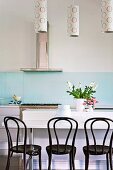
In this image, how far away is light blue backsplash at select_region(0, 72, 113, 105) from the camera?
6980 mm

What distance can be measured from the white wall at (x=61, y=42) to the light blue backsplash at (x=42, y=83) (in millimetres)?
163

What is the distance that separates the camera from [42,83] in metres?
7.02

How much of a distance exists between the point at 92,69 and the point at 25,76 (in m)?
1.57

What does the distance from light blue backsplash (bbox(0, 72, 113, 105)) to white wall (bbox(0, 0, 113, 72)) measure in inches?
6.4

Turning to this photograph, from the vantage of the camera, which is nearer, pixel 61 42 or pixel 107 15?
pixel 107 15

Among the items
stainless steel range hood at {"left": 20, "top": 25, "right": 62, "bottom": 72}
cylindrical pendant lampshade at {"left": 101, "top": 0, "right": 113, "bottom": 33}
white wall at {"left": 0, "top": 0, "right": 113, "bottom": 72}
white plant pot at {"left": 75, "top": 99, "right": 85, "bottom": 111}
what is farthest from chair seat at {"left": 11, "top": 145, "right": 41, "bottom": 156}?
white wall at {"left": 0, "top": 0, "right": 113, "bottom": 72}

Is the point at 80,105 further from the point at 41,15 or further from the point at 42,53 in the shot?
the point at 42,53

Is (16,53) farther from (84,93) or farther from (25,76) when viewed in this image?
(84,93)

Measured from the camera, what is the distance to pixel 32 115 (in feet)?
15.3

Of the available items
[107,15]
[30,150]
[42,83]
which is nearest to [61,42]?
[42,83]

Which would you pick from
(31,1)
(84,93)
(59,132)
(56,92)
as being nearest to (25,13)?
(31,1)

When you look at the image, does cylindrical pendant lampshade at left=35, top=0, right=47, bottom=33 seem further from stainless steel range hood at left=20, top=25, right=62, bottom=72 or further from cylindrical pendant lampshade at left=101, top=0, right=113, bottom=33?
stainless steel range hood at left=20, top=25, right=62, bottom=72

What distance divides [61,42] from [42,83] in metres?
1.05

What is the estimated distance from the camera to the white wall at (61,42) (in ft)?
23.0
